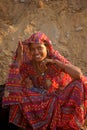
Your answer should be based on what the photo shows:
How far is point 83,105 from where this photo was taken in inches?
207

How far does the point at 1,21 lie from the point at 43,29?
0.83 metres

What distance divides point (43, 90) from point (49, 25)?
8.03 ft

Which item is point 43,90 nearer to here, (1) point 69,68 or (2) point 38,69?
(2) point 38,69

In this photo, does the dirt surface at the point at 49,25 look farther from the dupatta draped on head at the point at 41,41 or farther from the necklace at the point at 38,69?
the dupatta draped on head at the point at 41,41

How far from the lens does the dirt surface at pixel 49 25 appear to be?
25.0 feet

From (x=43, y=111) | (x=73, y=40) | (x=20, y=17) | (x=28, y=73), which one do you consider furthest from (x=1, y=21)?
(x=43, y=111)

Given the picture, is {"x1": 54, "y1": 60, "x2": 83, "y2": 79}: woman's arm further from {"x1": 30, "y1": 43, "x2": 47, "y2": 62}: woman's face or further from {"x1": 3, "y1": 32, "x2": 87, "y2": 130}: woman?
{"x1": 30, "y1": 43, "x2": 47, "y2": 62}: woman's face

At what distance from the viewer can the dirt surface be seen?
25.0ft

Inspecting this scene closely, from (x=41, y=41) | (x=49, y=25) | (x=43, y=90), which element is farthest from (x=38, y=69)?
(x=49, y=25)

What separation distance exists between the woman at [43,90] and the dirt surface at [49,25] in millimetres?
1777

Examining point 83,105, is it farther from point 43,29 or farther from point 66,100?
point 43,29

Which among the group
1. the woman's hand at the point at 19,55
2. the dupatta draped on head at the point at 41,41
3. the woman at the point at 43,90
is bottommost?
the woman at the point at 43,90

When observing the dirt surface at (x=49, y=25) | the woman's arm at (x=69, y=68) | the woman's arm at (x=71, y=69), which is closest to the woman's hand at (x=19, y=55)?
the woman's arm at (x=69, y=68)

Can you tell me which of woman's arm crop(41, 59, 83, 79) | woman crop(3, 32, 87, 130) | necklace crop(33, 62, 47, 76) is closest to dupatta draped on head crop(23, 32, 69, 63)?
woman crop(3, 32, 87, 130)
